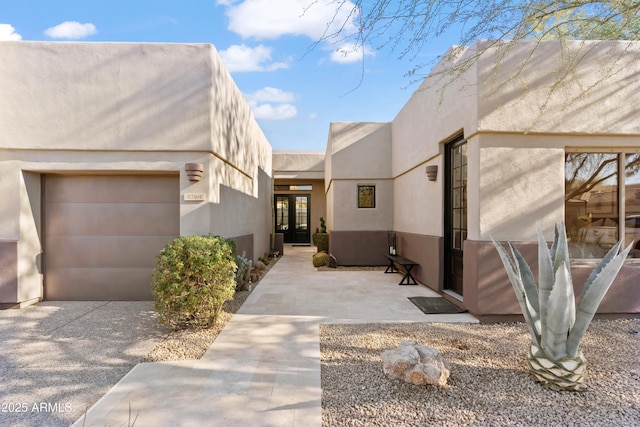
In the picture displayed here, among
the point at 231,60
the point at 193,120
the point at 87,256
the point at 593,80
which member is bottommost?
the point at 87,256

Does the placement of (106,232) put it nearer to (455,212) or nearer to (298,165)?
(455,212)

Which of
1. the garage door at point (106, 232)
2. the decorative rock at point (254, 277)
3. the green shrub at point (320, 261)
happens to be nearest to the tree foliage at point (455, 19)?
the garage door at point (106, 232)

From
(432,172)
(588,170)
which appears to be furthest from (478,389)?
(432,172)

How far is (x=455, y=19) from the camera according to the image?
3186mm

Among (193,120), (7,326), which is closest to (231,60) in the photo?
(193,120)

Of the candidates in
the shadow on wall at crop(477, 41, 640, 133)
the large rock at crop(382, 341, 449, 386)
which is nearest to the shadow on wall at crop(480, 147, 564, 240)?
the shadow on wall at crop(477, 41, 640, 133)

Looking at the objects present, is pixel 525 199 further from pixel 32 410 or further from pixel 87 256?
pixel 87 256

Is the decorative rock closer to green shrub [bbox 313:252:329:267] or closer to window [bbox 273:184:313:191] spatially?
green shrub [bbox 313:252:329:267]

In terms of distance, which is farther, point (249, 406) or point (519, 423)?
point (249, 406)

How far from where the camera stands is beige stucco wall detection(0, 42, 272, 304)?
4867 millimetres

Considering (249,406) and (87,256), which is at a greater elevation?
(87,256)

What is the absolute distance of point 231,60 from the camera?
238 inches

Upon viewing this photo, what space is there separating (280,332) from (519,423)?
8.65 feet

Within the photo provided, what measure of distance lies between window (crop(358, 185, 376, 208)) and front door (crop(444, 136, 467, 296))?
11.9 feet
